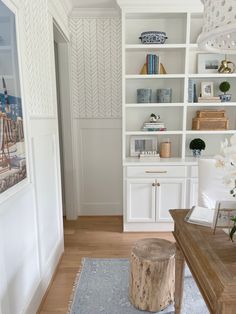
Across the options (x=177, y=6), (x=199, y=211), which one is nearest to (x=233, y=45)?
(x=199, y=211)

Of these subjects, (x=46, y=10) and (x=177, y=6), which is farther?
(x=177, y=6)

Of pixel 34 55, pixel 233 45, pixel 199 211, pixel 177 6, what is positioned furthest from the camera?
pixel 177 6

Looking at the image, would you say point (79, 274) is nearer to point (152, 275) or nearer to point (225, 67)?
point (152, 275)

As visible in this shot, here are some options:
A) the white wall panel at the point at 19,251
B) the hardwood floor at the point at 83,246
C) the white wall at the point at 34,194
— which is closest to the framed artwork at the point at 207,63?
the white wall at the point at 34,194

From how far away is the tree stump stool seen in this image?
1601mm

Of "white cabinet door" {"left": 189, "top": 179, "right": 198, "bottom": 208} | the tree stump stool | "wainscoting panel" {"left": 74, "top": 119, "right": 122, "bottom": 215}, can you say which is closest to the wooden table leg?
the tree stump stool

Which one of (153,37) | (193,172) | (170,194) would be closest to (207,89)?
(153,37)

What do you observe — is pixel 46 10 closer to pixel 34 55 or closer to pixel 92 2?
pixel 34 55

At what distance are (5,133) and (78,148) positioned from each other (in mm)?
1974

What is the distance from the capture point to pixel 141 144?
10.1 ft

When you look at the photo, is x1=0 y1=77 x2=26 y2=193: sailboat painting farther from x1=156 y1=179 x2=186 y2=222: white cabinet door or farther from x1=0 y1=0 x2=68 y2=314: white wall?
x1=156 y1=179 x2=186 y2=222: white cabinet door

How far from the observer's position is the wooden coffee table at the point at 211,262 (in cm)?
85

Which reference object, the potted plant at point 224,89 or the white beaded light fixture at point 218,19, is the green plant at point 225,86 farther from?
the white beaded light fixture at point 218,19

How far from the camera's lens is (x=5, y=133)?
4.14 feet
